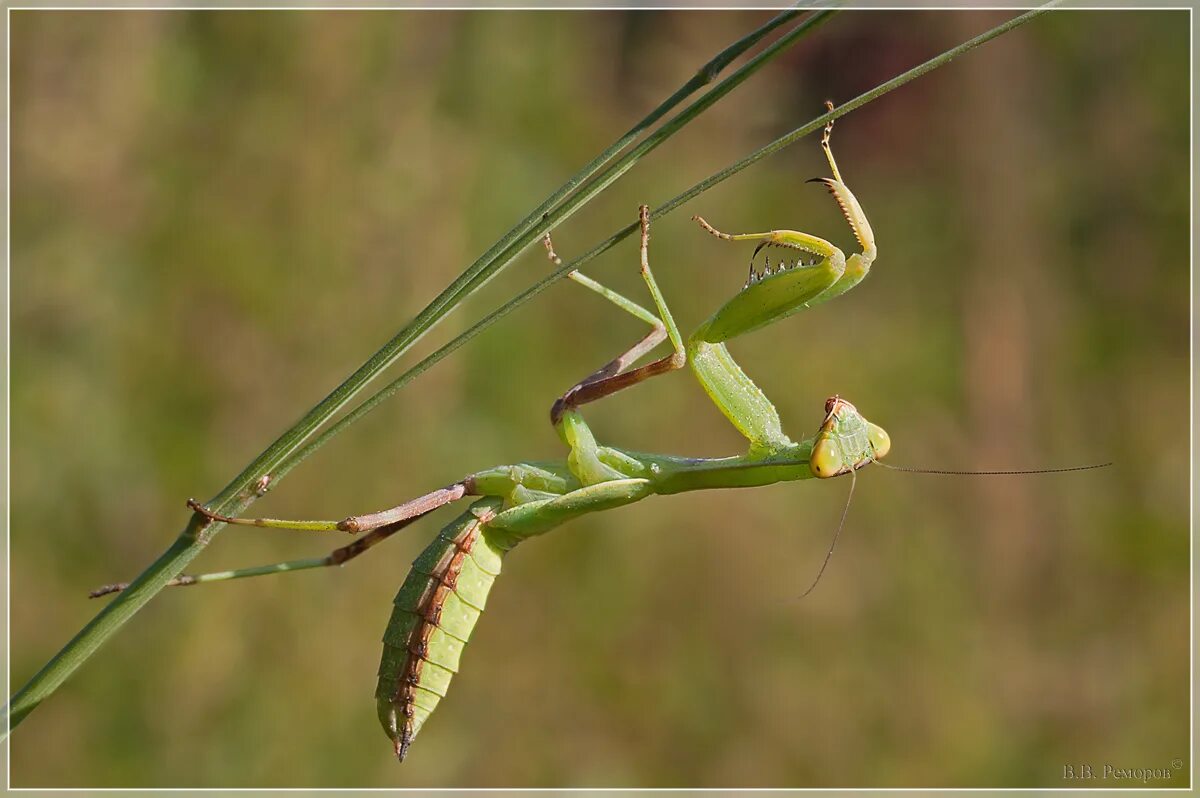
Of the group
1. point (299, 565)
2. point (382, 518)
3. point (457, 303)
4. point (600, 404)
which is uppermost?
point (457, 303)

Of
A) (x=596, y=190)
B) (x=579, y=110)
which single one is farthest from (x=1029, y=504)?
(x=596, y=190)

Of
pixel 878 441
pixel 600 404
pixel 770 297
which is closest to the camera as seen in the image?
pixel 770 297

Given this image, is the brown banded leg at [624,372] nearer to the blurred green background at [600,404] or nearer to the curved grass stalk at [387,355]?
the curved grass stalk at [387,355]

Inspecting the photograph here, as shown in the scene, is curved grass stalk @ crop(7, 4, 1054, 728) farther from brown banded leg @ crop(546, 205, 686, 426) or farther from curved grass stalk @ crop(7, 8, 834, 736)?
brown banded leg @ crop(546, 205, 686, 426)

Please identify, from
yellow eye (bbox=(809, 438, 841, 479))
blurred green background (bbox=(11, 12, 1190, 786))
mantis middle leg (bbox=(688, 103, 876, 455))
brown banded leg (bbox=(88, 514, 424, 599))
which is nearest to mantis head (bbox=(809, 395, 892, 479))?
yellow eye (bbox=(809, 438, 841, 479))

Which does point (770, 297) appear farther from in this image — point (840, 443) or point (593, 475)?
point (593, 475)

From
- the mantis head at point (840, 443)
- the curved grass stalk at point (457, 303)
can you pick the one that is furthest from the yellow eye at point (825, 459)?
the curved grass stalk at point (457, 303)

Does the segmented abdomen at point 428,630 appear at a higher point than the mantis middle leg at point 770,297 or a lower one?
lower

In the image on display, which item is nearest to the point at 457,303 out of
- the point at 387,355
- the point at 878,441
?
the point at 387,355
